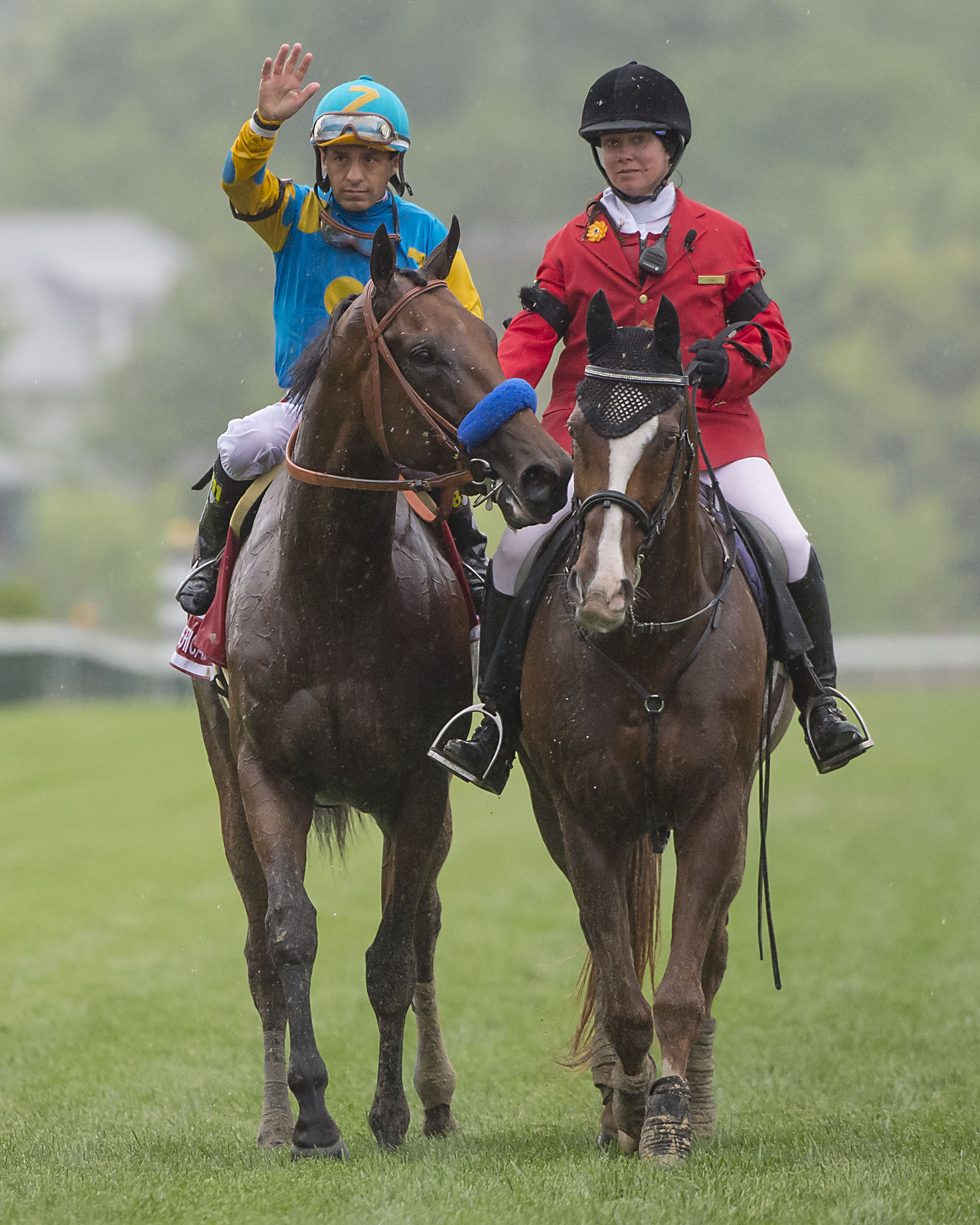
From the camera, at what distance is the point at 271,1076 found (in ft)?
20.5

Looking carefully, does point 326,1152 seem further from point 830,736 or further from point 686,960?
point 830,736

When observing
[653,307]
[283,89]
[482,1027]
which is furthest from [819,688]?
[482,1027]

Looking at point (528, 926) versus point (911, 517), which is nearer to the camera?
point (528, 926)

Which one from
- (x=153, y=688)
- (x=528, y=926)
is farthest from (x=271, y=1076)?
(x=153, y=688)

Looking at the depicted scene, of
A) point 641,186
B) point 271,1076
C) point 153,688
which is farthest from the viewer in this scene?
point 153,688

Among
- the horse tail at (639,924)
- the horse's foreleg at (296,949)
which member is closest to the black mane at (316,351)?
the horse's foreleg at (296,949)

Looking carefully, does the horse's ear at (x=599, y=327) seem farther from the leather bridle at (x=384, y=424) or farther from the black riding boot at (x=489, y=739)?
the black riding boot at (x=489, y=739)

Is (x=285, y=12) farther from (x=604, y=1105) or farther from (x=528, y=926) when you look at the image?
(x=604, y=1105)

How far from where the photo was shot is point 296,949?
5.46 m

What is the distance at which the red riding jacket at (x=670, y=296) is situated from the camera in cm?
580

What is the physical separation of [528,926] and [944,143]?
54085 millimetres

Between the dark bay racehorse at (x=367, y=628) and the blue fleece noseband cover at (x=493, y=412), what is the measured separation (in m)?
0.03

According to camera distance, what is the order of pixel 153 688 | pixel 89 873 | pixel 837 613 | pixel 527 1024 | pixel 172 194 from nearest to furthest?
pixel 527 1024
pixel 89 873
pixel 153 688
pixel 837 613
pixel 172 194

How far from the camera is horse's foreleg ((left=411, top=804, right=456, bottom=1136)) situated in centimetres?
642
